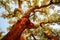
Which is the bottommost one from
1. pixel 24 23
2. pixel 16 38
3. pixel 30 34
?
pixel 30 34

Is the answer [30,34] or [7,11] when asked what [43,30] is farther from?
[7,11]

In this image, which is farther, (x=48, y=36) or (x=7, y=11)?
(x=7, y=11)

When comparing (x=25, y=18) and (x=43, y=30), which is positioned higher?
(x=25, y=18)

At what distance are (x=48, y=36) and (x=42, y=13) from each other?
120 centimetres

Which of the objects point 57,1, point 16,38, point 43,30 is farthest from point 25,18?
point 43,30

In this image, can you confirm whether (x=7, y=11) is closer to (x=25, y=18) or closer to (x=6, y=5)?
(x=6, y=5)

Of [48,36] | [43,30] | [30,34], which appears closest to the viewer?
[48,36]

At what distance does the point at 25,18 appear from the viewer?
4688 millimetres

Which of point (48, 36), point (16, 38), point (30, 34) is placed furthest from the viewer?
point (30, 34)

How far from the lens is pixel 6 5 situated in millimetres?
5852

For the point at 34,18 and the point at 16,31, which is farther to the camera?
the point at 34,18

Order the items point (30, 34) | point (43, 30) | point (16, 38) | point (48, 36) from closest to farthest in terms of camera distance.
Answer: point (16, 38), point (48, 36), point (43, 30), point (30, 34)

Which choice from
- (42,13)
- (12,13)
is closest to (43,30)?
(42,13)

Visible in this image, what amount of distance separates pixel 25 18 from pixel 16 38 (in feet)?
1.79
